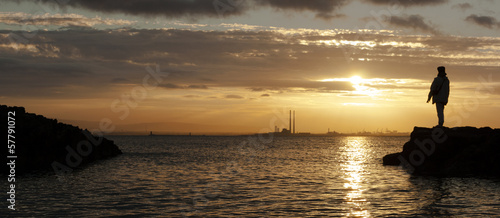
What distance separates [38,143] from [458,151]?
132 ft

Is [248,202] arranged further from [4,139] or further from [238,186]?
[4,139]

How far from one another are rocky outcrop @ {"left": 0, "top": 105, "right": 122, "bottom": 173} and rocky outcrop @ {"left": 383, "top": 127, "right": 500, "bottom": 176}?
33.0 metres

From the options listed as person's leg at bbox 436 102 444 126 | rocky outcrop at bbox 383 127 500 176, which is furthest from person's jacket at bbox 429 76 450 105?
rocky outcrop at bbox 383 127 500 176

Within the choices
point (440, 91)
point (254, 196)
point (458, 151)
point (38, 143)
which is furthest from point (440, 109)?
point (38, 143)

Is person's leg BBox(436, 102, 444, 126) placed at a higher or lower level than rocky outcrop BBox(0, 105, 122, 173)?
higher

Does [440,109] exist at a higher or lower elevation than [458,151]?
higher

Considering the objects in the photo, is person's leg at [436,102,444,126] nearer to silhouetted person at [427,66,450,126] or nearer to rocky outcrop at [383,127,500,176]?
silhouetted person at [427,66,450,126]

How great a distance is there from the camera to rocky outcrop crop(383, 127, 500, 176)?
121ft

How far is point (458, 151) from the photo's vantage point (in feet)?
126

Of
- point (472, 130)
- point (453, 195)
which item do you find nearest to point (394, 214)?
point (453, 195)

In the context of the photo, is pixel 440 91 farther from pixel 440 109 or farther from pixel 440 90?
pixel 440 109

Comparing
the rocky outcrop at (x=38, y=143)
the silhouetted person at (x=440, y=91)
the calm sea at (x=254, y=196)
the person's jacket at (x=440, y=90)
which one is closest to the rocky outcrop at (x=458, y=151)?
the calm sea at (x=254, y=196)

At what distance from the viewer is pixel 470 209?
23.0 meters

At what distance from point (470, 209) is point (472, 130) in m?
18.5
